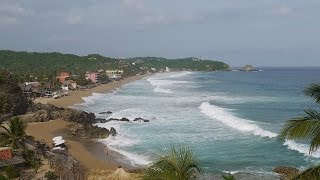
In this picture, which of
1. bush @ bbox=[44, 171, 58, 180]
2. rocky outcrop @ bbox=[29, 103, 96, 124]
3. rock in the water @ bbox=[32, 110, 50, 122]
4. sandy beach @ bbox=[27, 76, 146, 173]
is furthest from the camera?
rocky outcrop @ bbox=[29, 103, 96, 124]

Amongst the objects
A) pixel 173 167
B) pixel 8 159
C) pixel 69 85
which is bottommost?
pixel 69 85

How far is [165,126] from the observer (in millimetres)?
43562

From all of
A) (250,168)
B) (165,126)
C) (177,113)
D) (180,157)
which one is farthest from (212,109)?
(180,157)

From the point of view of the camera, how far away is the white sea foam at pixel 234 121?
39.1 m

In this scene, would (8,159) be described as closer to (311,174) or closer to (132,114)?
(311,174)

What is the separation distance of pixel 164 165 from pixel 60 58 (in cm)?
18048

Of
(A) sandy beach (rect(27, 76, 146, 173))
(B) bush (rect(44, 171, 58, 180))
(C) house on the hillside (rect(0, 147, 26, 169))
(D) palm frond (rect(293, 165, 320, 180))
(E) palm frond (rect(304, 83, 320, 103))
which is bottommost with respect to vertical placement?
(A) sandy beach (rect(27, 76, 146, 173))

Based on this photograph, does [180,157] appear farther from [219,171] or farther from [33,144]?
[33,144]

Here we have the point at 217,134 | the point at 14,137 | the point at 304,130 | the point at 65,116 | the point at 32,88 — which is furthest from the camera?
the point at 32,88

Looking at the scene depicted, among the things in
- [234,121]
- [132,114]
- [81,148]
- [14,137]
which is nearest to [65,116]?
[132,114]

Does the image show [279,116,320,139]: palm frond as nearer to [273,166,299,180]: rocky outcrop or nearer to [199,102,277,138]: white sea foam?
[273,166,299,180]: rocky outcrop

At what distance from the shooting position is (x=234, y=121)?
150ft

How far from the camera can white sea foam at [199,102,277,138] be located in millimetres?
39125

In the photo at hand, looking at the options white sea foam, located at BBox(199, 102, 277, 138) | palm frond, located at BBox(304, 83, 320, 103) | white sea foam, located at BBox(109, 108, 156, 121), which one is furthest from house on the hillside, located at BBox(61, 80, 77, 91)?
palm frond, located at BBox(304, 83, 320, 103)
